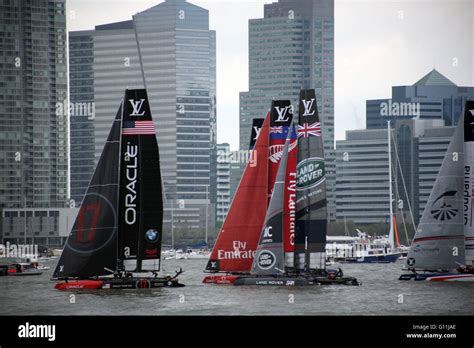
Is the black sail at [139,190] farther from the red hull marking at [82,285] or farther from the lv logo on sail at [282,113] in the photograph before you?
the lv logo on sail at [282,113]

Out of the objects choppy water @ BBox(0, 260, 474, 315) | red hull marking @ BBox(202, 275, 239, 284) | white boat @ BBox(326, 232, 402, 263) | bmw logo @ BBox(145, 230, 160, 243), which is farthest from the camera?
white boat @ BBox(326, 232, 402, 263)

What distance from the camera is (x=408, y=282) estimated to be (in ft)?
210

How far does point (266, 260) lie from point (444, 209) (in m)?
9.81

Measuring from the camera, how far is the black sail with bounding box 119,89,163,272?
51562mm

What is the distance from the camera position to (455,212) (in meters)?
57.4

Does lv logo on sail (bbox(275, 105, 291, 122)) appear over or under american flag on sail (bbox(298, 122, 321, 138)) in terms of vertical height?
over

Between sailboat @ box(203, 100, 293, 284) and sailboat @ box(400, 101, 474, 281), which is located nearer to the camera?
sailboat @ box(203, 100, 293, 284)

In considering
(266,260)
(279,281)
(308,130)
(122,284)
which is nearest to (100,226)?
(122,284)

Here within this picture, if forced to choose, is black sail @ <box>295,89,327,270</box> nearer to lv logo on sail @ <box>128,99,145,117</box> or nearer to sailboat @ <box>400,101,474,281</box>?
sailboat @ <box>400,101,474,281</box>

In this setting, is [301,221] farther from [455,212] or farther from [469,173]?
[469,173]

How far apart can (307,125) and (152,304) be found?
12.4 m

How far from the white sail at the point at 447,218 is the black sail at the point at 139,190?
1448 centimetres

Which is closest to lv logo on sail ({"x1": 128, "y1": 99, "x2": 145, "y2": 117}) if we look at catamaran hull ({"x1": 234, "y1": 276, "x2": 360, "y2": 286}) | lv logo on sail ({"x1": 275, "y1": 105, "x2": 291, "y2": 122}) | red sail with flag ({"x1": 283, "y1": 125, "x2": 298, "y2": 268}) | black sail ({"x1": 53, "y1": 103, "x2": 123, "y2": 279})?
black sail ({"x1": 53, "y1": 103, "x2": 123, "y2": 279})
